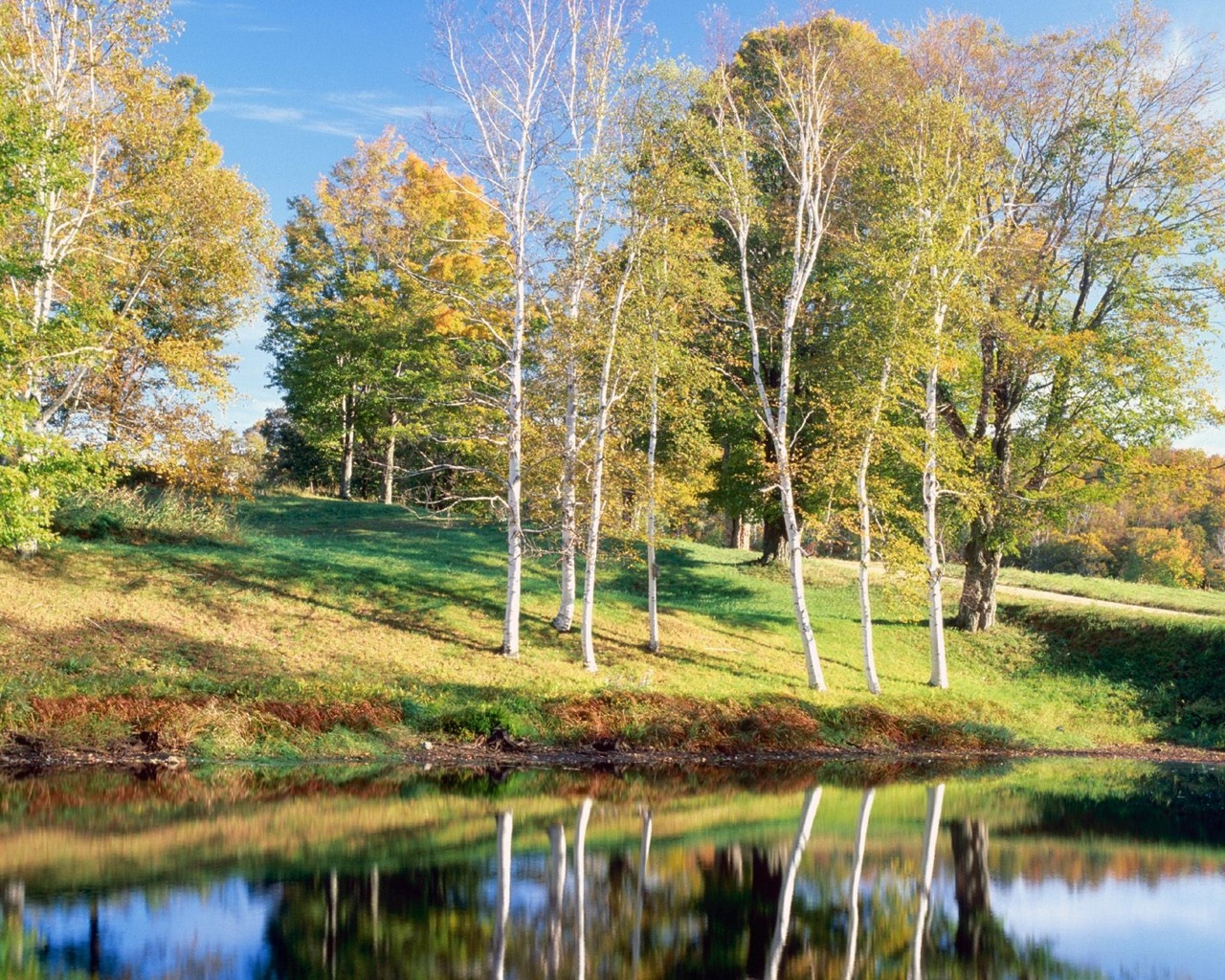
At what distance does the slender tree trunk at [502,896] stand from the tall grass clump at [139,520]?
17.7m

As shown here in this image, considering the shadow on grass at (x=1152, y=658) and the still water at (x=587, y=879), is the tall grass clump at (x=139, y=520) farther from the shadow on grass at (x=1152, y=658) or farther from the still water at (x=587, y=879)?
the shadow on grass at (x=1152, y=658)

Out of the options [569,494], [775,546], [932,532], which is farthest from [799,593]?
[775,546]

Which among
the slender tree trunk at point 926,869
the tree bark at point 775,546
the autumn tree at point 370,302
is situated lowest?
the slender tree trunk at point 926,869

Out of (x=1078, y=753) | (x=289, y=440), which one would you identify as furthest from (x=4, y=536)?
(x=289, y=440)

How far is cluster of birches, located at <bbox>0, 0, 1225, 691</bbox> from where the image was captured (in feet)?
79.5

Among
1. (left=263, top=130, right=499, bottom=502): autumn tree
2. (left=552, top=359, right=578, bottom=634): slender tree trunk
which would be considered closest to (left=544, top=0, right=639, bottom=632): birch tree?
(left=552, top=359, right=578, bottom=634): slender tree trunk

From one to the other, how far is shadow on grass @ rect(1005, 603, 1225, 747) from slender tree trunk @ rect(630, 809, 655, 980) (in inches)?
673

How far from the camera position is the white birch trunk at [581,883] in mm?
8812

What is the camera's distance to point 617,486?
83.2 ft

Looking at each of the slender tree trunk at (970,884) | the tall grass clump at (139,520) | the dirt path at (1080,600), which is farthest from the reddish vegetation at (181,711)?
the dirt path at (1080,600)

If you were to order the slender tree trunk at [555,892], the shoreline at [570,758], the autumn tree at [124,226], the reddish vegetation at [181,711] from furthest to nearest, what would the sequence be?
the autumn tree at [124,226], the reddish vegetation at [181,711], the shoreline at [570,758], the slender tree trunk at [555,892]

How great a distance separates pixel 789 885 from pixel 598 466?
14196 millimetres

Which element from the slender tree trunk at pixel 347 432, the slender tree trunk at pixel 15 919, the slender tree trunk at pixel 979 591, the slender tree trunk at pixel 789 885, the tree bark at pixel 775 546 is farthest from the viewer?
the slender tree trunk at pixel 347 432

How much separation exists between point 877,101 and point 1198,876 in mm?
20230
